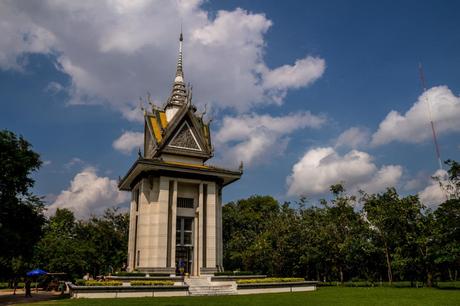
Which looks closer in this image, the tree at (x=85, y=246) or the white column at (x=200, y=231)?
the white column at (x=200, y=231)

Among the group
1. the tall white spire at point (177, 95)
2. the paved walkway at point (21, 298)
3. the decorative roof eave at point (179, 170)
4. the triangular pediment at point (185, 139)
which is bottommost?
the paved walkway at point (21, 298)

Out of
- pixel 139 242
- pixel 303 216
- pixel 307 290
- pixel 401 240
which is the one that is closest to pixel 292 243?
pixel 303 216

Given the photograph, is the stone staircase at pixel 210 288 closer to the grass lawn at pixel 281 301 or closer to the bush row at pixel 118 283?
the bush row at pixel 118 283

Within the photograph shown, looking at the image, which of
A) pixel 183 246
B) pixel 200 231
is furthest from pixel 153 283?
pixel 200 231

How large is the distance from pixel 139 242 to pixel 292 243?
2074 cm

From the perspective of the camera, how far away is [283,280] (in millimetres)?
29500

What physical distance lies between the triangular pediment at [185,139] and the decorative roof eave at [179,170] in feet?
6.52

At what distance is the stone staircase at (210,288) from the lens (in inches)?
1081

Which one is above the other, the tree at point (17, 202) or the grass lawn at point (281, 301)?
the tree at point (17, 202)

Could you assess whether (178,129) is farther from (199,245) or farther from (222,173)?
(199,245)

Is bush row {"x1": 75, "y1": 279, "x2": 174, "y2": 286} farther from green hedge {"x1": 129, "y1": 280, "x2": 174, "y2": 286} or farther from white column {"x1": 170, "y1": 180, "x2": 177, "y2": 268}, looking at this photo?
white column {"x1": 170, "y1": 180, "x2": 177, "y2": 268}

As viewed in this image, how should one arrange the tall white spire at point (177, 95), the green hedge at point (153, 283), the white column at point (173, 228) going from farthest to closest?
the tall white spire at point (177, 95)
the white column at point (173, 228)
the green hedge at point (153, 283)

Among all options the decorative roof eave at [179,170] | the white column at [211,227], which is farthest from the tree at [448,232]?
the white column at [211,227]

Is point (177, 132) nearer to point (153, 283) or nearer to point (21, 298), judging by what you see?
point (153, 283)
